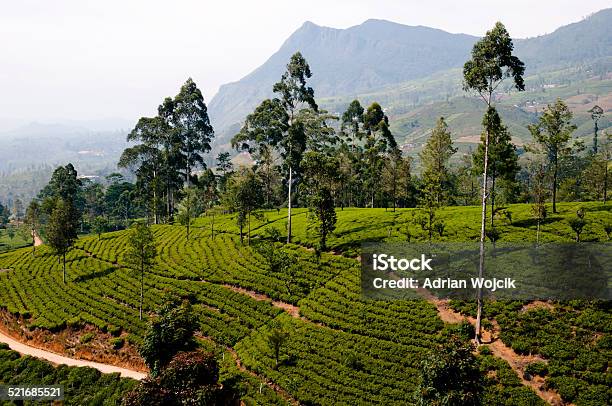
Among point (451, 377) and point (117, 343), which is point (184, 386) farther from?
point (117, 343)

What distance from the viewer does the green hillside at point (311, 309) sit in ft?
105

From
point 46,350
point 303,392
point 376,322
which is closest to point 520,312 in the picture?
point 376,322

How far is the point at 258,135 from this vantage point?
63.0 metres

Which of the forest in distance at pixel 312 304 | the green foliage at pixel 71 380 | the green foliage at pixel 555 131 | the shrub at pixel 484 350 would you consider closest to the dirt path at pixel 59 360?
the forest in distance at pixel 312 304

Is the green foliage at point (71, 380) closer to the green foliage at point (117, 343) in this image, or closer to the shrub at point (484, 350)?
the green foliage at point (117, 343)

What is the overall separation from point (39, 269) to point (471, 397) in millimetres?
65380

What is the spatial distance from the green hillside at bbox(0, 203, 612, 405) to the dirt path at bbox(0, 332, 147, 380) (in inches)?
106

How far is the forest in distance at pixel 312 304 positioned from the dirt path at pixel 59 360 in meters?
0.76

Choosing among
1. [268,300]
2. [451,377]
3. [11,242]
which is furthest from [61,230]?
[11,242]

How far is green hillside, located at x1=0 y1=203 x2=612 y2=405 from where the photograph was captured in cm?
3206

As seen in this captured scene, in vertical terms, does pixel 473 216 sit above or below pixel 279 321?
above

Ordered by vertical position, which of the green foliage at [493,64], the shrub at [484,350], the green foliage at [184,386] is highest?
the green foliage at [493,64]

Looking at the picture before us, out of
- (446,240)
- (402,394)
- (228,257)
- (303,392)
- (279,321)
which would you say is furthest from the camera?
(228,257)

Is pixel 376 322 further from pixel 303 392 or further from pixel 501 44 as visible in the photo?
pixel 501 44
